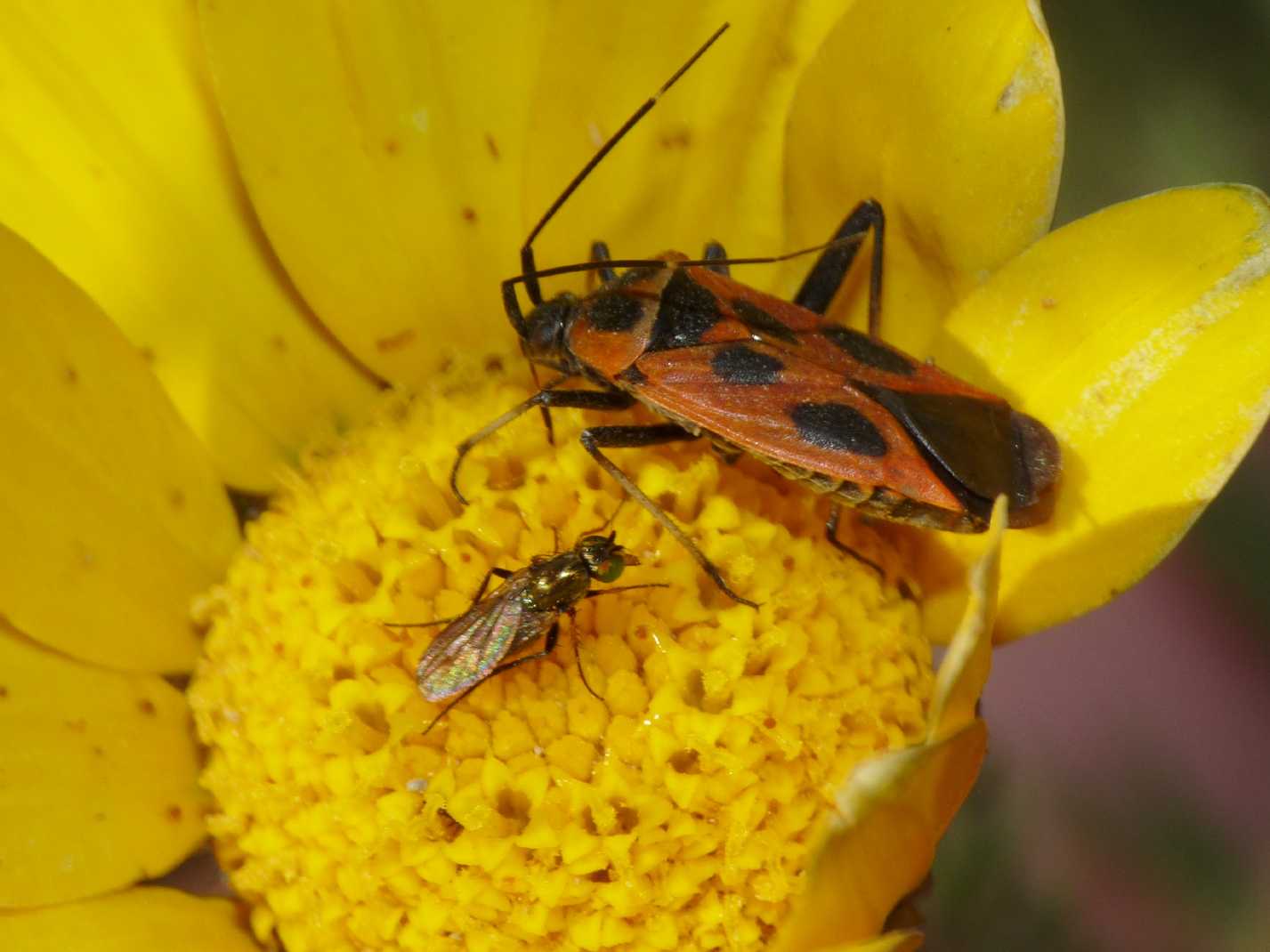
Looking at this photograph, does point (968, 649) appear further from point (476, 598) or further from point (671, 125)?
point (671, 125)

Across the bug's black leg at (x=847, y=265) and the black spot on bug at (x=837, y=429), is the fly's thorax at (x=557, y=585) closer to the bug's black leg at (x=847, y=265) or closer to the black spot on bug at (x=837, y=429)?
the black spot on bug at (x=837, y=429)

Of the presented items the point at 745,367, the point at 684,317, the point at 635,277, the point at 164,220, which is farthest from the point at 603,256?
the point at 164,220

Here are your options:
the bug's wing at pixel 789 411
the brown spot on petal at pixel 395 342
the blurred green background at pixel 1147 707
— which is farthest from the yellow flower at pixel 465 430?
the blurred green background at pixel 1147 707

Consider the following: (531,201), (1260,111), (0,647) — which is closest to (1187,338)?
(531,201)

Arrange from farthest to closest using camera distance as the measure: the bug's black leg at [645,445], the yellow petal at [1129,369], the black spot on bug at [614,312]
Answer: the black spot on bug at [614,312]
the bug's black leg at [645,445]
the yellow petal at [1129,369]

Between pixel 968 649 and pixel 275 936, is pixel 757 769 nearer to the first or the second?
pixel 968 649

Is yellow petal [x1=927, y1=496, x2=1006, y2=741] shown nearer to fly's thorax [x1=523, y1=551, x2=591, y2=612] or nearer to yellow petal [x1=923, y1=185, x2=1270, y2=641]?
yellow petal [x1=923, y1=185, x2=1270, y2=641]
